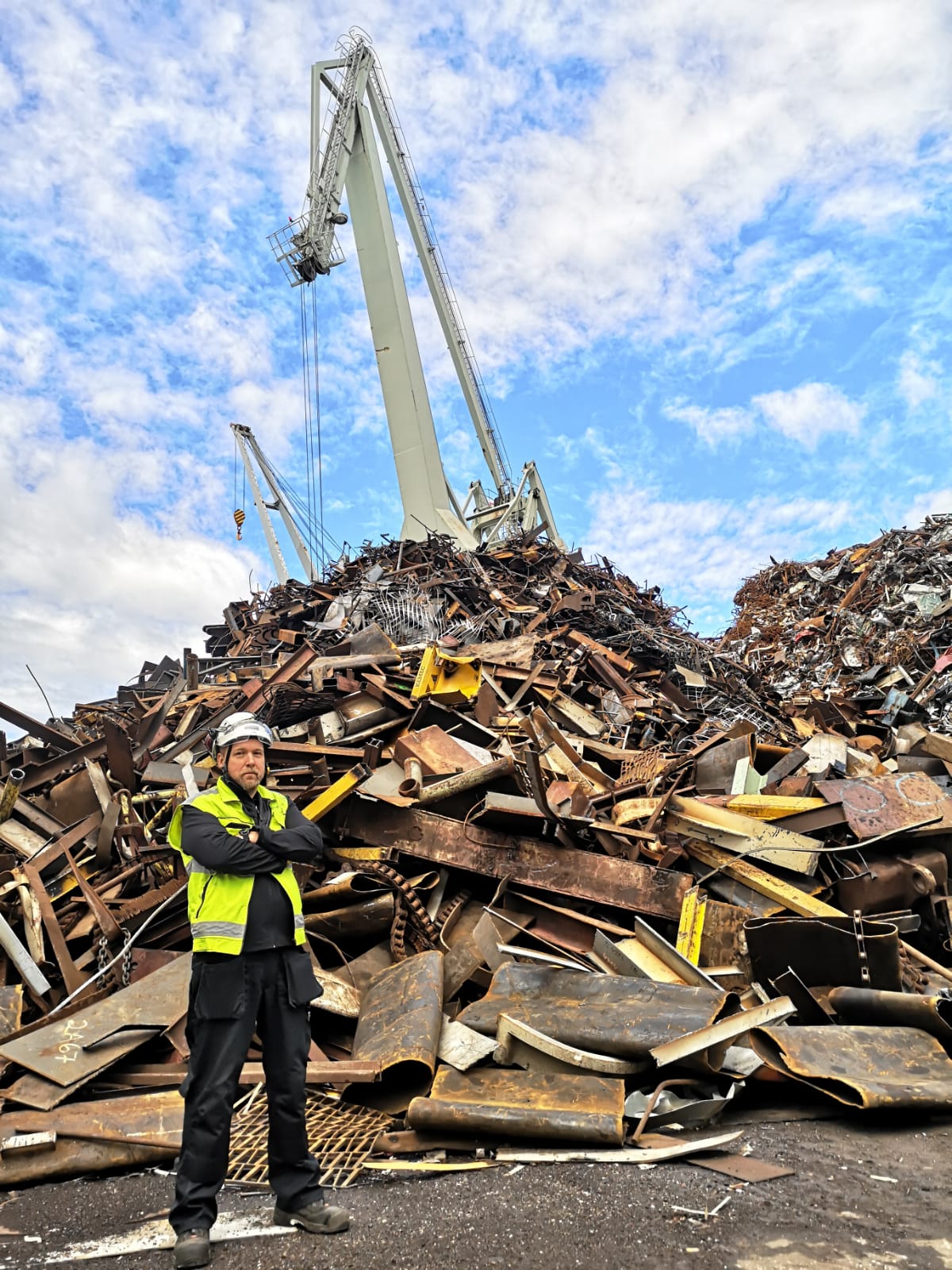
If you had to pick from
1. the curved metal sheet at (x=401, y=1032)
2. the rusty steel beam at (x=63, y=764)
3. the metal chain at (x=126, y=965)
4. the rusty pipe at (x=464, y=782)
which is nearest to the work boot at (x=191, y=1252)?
the curved metal sheet at (x=401, y=1032)

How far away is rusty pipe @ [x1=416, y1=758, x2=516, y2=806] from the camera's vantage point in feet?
14.3

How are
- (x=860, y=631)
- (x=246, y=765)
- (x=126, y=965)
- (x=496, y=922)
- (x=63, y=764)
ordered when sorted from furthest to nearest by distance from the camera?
1. (x=860, y=631)
2. (x=63, y=764)
3. (x=496, y=922)
4. (x=126, y=965)
5. (x=246, y=765)

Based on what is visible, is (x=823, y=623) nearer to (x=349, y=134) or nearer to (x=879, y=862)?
(x=879, y=862)

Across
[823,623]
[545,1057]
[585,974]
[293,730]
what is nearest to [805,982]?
[585,974]

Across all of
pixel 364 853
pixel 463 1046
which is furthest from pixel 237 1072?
pixel 364 853

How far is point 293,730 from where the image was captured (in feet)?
20.1

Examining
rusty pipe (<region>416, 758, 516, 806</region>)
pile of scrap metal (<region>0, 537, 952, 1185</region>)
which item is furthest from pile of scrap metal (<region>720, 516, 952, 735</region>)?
rusty pipe (<region>416, 758, 516, 806</region>)

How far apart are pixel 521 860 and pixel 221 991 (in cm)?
210

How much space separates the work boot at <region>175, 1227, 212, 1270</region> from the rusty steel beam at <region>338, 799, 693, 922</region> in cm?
224

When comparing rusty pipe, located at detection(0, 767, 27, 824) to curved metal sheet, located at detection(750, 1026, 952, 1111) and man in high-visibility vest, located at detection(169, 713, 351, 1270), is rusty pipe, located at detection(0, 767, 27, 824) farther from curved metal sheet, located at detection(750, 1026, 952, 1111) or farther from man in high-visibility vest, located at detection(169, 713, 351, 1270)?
curved metal sheet, located at detection(750, 1026, 952, 1111)

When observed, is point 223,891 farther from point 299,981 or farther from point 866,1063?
point 866,1063

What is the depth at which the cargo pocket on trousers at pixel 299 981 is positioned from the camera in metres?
2.33

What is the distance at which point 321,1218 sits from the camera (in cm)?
212

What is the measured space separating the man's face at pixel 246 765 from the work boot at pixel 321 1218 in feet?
3.90
